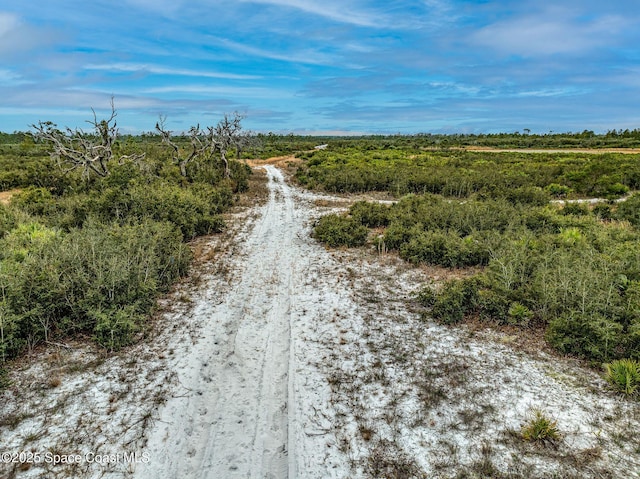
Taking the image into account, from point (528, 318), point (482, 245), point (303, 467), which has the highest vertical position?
point (482, 245)

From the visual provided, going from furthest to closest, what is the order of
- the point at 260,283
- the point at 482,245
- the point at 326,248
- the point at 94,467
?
the point at 326,248, the point at 482,245, the point at 260,283, the point at 94,467

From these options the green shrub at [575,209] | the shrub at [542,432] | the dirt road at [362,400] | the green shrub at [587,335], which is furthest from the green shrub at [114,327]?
the green shrub at [575,209]

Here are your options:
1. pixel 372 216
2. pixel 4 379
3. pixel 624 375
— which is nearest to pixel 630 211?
pixel 372 216

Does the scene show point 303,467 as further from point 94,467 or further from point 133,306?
point 133,306

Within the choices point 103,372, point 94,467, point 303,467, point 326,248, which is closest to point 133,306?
point 103,372

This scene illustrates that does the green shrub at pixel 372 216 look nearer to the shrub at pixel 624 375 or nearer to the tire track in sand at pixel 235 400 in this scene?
the tire track in sand at pixel 235 400

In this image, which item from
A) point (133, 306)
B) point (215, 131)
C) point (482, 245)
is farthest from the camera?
point (215, 131)
